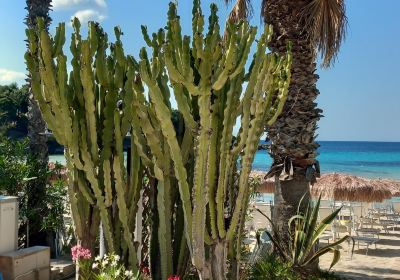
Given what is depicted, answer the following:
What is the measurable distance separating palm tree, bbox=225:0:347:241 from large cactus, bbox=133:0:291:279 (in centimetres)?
231

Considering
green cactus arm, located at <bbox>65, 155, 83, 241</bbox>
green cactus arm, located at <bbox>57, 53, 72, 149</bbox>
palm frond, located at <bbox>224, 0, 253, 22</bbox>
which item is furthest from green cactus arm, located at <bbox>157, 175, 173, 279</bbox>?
palm frond, located at <bbox>224, 0, 253, 22</bbox>

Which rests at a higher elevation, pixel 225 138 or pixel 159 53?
pixel 159 53

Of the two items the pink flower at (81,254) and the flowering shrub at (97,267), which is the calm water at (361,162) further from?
the pink flower at (81,254)

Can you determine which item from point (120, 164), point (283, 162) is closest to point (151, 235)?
point (120, 164)

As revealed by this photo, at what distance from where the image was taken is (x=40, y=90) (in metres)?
5.08

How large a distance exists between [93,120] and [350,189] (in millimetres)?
11785

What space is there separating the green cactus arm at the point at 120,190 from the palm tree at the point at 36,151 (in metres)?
3.77

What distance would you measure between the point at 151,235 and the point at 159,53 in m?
2.14

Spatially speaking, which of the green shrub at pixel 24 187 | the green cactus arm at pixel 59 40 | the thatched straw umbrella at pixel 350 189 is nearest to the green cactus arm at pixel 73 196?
the green cactus arm at pixel 59 40

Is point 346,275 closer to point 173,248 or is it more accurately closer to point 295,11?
point 173,248

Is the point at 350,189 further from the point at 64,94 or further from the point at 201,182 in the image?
the point at 64,94

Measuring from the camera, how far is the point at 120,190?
5250 millimetres

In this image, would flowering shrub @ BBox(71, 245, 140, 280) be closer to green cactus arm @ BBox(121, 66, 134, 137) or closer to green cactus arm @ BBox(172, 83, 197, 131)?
Result: green cactus arm @ BBox(121, 66, 134, 137)

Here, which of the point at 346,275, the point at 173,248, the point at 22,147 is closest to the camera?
the point at 173,248
